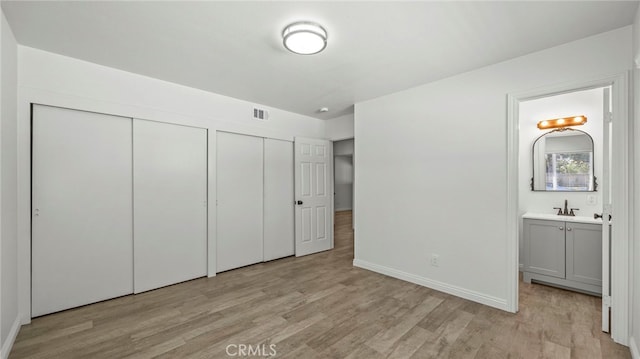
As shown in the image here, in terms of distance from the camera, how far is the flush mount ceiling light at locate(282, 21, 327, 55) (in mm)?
2074

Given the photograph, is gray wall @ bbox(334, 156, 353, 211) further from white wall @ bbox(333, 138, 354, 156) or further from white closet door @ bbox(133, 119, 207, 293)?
white closet door @ bbox(133, 119, 207, 293)

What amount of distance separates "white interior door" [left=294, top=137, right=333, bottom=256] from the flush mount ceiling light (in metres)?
2.43

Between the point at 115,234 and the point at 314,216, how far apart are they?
287cm

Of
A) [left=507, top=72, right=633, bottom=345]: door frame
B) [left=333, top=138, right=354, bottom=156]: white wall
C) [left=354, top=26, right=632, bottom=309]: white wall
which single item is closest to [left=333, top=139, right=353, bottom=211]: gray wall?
[left=333, top=138, right=354, bottom=156]: white wall

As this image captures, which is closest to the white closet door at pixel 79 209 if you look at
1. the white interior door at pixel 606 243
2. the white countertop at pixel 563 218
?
the white interior door at pixel 606 243

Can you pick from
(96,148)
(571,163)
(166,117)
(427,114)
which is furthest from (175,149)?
(571,163)

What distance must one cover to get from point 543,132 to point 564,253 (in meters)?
1.59

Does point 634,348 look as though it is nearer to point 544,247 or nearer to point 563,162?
point 544,247

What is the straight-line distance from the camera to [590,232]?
3.01 m

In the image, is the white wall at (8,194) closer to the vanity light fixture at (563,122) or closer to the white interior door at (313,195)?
the white interior door at (313,195)

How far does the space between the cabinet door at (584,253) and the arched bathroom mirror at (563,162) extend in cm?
65

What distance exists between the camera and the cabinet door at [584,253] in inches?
116

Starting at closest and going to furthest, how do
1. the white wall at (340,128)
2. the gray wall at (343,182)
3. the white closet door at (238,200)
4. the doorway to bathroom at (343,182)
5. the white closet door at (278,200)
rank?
the white closet door at (238,200), the white closet door at (278,200), the white wall at (340,128), the doorway to bathroom at (343,182), the gray wall at (343,182)

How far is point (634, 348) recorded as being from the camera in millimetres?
1934
